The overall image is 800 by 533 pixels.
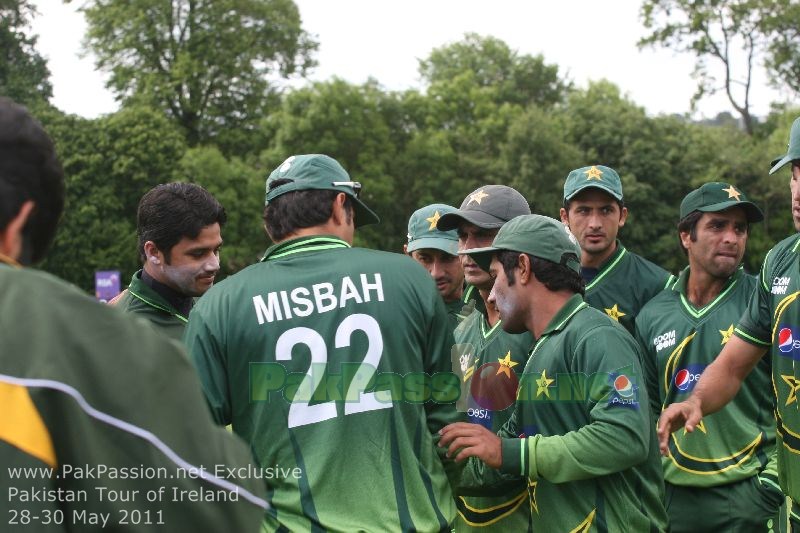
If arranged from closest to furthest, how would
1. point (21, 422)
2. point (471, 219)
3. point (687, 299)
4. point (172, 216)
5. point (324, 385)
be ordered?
point (21, 422)
point (324, 385)
point (172, 216)
point (471, 219)
point (687, 299)

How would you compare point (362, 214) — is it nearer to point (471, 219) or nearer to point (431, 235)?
point (471, 219)

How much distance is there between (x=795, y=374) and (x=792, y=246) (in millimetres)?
657

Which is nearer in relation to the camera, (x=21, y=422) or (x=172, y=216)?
(x=21, y=422)

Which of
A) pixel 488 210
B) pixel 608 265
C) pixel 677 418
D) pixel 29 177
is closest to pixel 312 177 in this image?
pixel 488 210

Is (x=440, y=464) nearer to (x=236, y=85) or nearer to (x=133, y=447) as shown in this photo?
(x=133, y=447)

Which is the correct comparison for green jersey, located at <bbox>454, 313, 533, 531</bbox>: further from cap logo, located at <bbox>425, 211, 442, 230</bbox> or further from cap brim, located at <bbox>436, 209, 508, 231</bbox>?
cap logo, located at <bbox>425, 211, 442, 230</bbox>

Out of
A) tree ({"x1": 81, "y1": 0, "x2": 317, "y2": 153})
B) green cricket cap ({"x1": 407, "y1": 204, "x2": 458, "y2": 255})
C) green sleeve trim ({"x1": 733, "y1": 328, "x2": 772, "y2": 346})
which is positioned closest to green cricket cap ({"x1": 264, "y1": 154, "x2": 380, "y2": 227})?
green sleeve trim ({"x1": 733, "y1": 328, "x2": 772, "y2": 346})

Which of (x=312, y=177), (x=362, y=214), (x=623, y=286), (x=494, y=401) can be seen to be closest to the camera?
(x=312, y=177)

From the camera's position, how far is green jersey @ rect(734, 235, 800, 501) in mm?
4668

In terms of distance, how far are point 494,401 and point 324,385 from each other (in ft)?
5.03

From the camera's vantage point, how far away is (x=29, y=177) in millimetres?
1938

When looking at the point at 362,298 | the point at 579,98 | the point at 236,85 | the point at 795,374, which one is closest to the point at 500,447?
the point at 362,298

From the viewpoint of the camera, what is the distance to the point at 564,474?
3.99m

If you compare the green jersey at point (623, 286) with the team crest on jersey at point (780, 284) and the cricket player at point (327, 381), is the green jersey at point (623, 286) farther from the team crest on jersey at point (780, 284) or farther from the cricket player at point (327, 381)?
the cricket player at point (327, 381)
